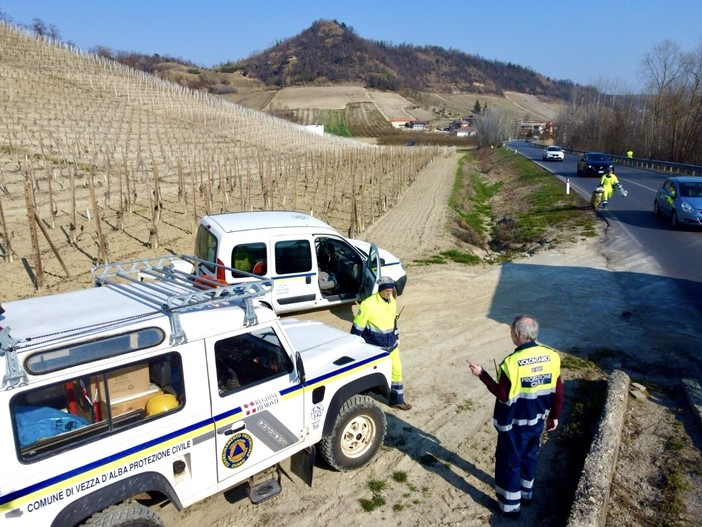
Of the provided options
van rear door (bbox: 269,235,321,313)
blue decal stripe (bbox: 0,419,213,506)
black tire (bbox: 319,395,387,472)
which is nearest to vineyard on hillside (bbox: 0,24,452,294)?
van rear door (bbox: 269,235,321,313)

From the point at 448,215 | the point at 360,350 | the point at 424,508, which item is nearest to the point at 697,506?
the point at 424,508

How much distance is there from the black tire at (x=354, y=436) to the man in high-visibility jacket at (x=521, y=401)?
4.09 ft

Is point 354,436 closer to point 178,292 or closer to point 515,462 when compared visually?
point 515,462

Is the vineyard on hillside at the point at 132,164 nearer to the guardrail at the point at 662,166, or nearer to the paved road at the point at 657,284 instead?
the paved road at the point at 657,284

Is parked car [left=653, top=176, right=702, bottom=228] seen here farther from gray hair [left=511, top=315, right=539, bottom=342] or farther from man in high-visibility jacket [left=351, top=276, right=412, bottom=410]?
gray hair [left=511, top=315, right=539, bottom=342]

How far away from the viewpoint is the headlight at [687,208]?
1644 cm

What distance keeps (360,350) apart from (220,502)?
1878 millimetres

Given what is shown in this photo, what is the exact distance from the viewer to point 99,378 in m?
3.50

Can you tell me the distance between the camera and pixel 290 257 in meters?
8.88

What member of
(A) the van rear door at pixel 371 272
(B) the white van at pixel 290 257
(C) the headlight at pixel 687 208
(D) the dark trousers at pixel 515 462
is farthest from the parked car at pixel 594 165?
(D) the dark trousers at pixel 515 462

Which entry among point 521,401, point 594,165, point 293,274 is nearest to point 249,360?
point 521,401

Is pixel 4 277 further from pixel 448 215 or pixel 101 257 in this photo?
pixel 448 215

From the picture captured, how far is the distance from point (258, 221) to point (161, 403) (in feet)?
17.4

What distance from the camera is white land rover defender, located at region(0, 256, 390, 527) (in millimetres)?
3256
